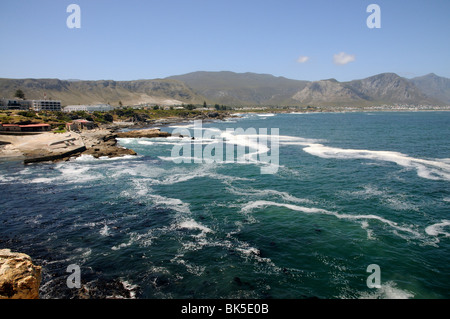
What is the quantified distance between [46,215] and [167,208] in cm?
1226

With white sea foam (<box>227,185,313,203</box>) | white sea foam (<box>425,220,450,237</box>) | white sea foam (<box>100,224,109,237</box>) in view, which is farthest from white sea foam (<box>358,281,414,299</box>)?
white sea foam (<box>100,224,109,237</box>)

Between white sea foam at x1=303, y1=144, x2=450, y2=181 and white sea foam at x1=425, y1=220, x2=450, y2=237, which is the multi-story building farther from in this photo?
white sea foam at x1=425, y1=220, x2=450, y2=237

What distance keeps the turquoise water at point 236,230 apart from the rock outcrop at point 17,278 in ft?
19.9

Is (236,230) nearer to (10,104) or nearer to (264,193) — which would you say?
(264,193)

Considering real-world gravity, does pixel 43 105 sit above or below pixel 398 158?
above

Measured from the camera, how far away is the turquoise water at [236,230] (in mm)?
17188

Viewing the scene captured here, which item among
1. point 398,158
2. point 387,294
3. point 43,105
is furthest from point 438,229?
point 43,105

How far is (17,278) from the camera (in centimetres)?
1031

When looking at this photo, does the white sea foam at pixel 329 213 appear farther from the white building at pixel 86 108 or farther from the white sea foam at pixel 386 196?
the white building at pixel 86 108

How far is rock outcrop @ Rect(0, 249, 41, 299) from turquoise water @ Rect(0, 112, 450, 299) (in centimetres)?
606

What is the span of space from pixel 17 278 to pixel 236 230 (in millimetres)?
16519

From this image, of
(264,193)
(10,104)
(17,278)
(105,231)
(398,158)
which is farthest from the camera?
(10,104)

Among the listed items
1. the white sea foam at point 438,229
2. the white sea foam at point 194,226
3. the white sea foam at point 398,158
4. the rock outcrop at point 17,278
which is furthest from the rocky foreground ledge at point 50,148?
the white sea foam at point 438,229
